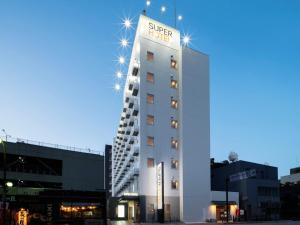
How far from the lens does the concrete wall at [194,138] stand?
82562 mm

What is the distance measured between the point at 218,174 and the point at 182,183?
1234 inches

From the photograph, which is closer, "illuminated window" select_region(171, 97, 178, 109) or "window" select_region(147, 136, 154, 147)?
"window" select_region(147, 136, 154, 147)

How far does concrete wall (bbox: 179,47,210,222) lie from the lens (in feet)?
271

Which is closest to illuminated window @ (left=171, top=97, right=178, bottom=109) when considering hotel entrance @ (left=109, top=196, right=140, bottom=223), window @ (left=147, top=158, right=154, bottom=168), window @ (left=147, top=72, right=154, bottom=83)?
window @ (left=147, top=72, right=154, bottom=83)

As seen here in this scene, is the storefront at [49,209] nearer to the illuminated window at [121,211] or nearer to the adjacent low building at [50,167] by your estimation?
Answer: the adjacent low building at [50,167]

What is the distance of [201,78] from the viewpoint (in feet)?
291

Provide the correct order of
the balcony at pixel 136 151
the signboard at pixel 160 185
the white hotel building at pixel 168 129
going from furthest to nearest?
the balcony at pixel 136 151 < the white hotel building at pixel 168 129 < the signboard at pixel 160 185

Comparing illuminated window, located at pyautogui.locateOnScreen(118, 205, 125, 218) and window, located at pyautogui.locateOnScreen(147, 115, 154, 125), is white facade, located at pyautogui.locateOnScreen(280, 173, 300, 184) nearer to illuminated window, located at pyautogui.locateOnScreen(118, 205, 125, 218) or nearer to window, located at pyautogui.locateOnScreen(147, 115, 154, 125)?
illuminated window, located at pyautogui.locateOnScreen(118, 205, 125, 218)

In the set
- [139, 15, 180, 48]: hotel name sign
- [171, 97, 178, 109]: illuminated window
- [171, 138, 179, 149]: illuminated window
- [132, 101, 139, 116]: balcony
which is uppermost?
[139, 15, 180, 48]: hotel name sign

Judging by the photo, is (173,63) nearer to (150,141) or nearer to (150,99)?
(150,99)

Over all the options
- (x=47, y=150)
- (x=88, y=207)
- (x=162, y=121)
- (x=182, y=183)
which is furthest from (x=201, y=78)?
(x=88, y=207)

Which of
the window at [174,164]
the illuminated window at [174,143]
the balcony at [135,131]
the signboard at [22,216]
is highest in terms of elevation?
the balcony at [135,131]

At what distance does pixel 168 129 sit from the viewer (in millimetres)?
84000

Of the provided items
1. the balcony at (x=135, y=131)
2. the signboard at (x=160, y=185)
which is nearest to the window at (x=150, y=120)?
the balcony at (x=135, y=131)
